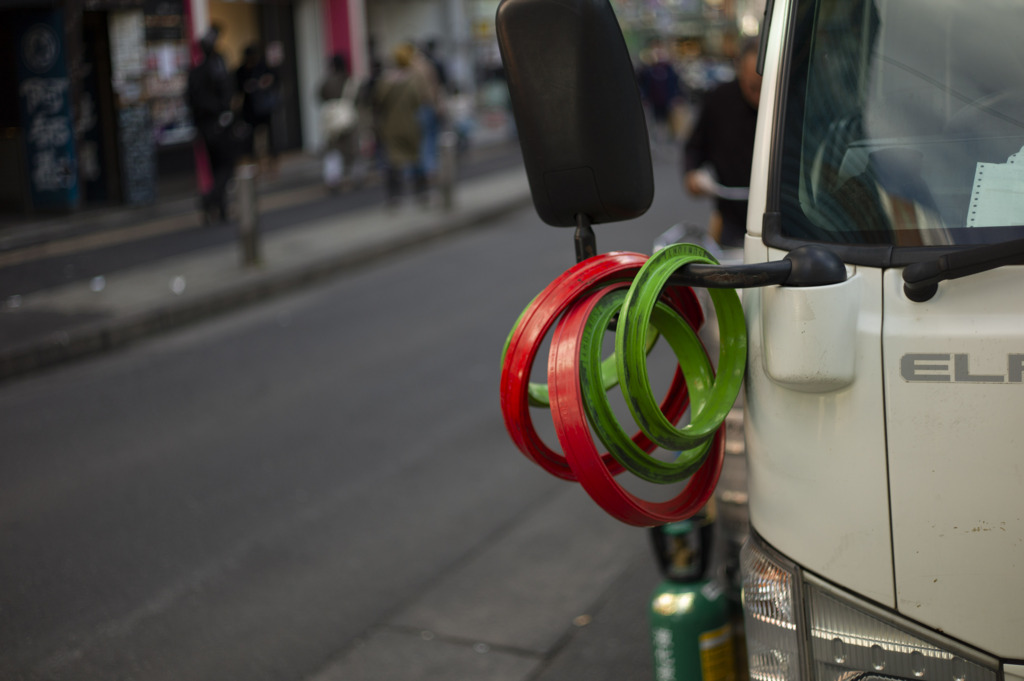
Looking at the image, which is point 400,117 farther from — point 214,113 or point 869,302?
point 869,302

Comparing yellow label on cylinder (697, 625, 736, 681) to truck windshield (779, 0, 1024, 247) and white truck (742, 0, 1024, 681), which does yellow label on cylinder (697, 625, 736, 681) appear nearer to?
white truck (742, 0, 1024, 681)

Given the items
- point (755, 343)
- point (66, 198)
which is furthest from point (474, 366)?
point (66, 198)

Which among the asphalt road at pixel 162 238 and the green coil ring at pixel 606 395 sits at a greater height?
the green coil ring at pixel 606 395

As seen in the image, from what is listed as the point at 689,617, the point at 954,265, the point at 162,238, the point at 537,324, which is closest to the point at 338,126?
the point at 162,238

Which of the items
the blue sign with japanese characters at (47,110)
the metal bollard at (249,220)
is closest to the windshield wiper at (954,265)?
the metal bollard at (249,220)

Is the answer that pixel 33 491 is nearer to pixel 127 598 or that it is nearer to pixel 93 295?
pixel 127 598

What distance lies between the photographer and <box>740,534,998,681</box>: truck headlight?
2092 millimetres

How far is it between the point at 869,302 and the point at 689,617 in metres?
1.39

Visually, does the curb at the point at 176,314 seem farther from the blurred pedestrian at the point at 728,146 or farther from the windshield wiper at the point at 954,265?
the windshield wiper at the point at 954,265

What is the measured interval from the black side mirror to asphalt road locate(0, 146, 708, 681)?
248 centimetres

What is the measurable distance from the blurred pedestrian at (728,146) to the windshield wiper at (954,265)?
3.72 meters

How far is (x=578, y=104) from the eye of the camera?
7.32 feet

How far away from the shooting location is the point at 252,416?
7039mm

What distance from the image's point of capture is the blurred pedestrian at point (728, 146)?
587cm
